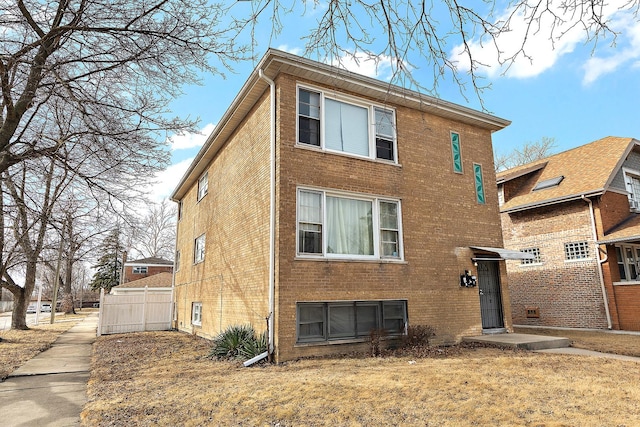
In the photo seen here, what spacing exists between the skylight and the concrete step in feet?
29.0

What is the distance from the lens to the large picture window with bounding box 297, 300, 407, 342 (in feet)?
28.3

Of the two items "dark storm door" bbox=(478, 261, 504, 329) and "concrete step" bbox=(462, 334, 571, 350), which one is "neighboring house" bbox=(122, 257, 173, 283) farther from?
"concrete step" bbox=(462, 334, 571, 350)

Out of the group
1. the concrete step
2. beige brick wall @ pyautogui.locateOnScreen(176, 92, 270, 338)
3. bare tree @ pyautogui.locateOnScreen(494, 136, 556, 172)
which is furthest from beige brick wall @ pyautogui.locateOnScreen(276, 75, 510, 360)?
bare tree @ pyautogui.locateOnScreen(494, 136, 556, 172)

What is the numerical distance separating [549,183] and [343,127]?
37.9 ft

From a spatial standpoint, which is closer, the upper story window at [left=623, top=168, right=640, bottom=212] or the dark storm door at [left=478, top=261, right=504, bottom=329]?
the dark storm door at [left=478, top=261, right=504, bottom=329]

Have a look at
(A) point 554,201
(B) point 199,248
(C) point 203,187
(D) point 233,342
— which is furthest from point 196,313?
(A) point 554,201

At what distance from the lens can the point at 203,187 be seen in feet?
51.9

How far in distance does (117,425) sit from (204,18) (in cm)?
552

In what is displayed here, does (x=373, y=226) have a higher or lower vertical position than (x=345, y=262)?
higher

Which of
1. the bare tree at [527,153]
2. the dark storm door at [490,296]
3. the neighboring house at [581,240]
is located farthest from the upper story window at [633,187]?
the bare tree at [527,153]

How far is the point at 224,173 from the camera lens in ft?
42.4

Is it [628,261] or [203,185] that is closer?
[628,261]

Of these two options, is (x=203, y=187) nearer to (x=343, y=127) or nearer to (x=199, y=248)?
(x=199, y=248)

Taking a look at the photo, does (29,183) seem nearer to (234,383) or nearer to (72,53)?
(72,53)
